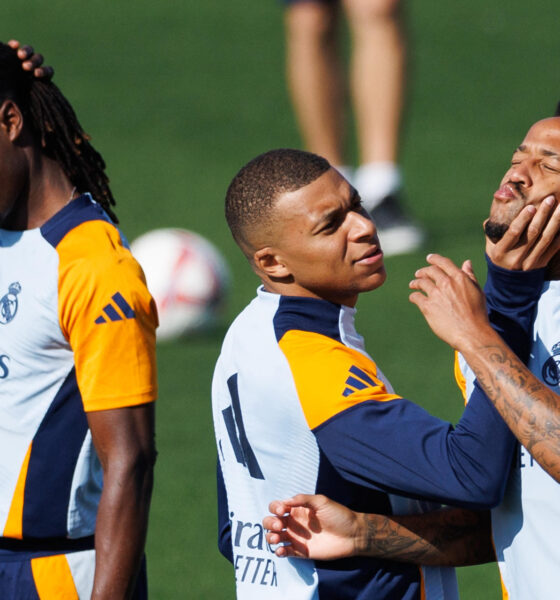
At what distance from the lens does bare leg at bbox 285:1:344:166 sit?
926 centimetres

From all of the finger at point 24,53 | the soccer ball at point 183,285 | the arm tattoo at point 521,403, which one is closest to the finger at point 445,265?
the arm tattoo at point 521,403

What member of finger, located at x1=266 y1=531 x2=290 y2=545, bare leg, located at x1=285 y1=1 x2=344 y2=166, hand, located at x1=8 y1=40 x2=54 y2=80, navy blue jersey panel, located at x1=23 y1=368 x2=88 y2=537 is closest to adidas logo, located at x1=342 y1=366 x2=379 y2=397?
finger, located at x1=266 y1=531 x2=290 y2=545

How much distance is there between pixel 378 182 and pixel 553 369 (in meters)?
6.25

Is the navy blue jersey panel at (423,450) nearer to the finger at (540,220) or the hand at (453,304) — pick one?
Answer: the hand at (453,304)

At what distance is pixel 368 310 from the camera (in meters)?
8.82

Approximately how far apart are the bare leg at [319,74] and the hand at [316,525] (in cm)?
652

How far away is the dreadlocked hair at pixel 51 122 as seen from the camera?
346cm

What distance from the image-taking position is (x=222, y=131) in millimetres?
13828

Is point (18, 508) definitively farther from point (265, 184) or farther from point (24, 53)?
point (24, 53)

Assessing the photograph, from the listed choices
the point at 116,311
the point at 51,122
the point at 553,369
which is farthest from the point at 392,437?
the point at 51,122

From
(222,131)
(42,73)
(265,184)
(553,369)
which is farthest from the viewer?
(222,131)

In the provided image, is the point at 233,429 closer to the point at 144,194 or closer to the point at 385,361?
the point at 385,361

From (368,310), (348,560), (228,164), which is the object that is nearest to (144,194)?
(228,164)

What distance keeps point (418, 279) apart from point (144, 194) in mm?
9052
